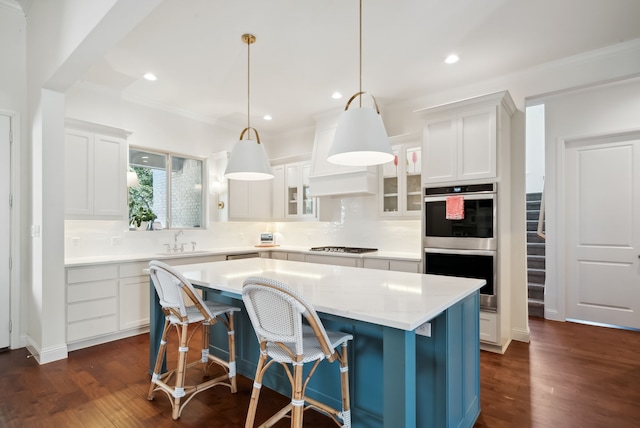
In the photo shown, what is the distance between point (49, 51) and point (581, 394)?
498 cm

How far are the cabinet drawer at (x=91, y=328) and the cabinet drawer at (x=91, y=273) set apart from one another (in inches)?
16.4

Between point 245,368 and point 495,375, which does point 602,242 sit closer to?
point 495,375

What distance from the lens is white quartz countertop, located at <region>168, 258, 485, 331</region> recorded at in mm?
1519

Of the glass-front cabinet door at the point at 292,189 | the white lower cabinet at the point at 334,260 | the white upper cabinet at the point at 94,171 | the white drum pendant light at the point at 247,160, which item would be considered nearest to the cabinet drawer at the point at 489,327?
the white lower cabinet at the point at 334,260

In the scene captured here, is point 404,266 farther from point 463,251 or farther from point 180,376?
point 180,376

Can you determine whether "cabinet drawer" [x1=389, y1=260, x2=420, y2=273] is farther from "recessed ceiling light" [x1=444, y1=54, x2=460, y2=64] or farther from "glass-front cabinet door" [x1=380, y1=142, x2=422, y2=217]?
"recessed ceiling light" [x1=444, y1=54, x2=460, y2=64]

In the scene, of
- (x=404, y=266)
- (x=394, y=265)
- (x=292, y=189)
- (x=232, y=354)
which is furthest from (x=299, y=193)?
(x=232, y=354)

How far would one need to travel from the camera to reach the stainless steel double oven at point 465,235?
3.27 metres

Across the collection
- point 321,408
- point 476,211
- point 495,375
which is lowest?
point 495,375

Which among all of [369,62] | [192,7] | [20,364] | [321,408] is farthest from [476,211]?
[20,364]

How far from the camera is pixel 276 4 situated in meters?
2.53

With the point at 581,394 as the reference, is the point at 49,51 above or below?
above

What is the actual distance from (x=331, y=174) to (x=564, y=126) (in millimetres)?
2903

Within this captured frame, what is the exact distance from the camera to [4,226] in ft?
10.7
